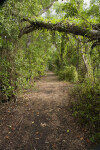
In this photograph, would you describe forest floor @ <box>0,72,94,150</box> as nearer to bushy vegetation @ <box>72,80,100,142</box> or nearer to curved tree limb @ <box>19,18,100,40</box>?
bushy vegetation @ <box>72,80,100,142</box>

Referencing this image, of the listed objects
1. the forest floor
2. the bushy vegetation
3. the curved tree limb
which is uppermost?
the curved tree limb

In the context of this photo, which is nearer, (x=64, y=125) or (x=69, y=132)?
(x=69, y=132)

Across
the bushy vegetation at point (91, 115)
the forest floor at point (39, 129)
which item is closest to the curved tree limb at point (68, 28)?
the bushy vegetation at point (91, 115)

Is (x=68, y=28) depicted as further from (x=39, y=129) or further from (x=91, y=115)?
(x=39, y=129)

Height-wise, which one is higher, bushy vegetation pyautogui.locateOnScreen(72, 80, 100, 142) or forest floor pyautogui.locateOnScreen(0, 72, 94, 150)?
bushy vegetation pyautogui.locateOnScreen(72, 80, 100, 142)

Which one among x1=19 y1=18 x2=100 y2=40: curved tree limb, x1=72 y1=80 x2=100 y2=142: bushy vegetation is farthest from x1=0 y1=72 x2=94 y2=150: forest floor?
x1=19 y1=18 x2=100 y2=40: curved tree limb

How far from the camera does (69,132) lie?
9.71ft

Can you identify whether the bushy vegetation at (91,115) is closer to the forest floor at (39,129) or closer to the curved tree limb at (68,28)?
the forest floor at (39,129)

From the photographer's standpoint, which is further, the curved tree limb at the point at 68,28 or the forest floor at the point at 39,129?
the curved tree limb at the point at 68,28

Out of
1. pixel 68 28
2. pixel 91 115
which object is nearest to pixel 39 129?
pixel 91 115

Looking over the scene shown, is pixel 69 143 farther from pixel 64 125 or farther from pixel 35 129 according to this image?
pixel 35 129

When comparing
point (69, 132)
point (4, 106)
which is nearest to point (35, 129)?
point (69, 132)

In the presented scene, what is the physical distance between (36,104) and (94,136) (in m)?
2.95

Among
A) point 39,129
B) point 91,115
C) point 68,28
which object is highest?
point 68,28
